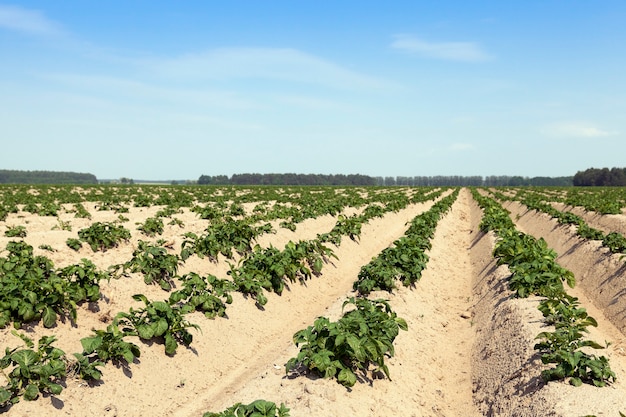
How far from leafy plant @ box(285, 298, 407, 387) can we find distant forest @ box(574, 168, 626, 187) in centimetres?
14673

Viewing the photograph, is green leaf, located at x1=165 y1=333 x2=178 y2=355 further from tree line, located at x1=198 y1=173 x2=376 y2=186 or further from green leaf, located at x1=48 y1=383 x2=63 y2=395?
tree line, located at x1=198 y1=173 x2=376 y2=186

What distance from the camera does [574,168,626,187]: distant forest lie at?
126988 millimetres

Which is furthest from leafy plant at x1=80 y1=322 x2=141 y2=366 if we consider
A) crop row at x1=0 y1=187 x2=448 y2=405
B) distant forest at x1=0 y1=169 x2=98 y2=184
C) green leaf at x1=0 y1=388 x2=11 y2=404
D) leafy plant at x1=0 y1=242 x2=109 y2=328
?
distant forest at x1=0 y1=169 x2=98 y2=184

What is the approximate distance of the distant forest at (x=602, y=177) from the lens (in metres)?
127

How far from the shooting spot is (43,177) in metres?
172

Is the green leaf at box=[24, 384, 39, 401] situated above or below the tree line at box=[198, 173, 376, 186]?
below

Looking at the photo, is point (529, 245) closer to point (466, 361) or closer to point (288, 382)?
point (466, 361)

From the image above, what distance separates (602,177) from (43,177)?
200 metres

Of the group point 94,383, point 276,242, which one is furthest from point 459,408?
point 276,242

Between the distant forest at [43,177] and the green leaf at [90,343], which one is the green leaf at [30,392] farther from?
the distant forest at [43,177]

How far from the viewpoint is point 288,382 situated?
582 cm

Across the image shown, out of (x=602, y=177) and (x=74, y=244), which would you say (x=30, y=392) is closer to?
(x=74, y=244)

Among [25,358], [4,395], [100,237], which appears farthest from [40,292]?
[100,237]

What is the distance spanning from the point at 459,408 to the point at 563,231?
51.3 feet
